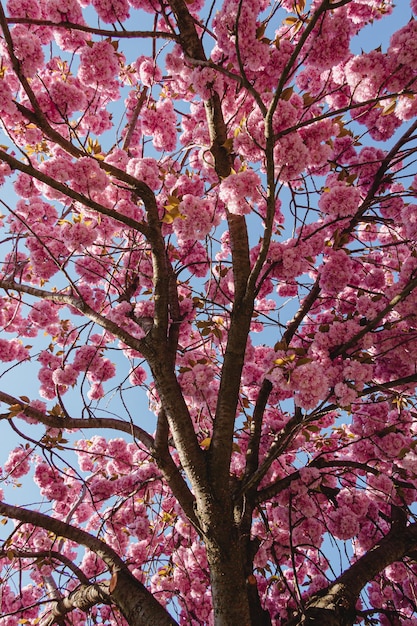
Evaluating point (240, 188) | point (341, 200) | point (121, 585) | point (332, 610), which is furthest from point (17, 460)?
point (341, 200)

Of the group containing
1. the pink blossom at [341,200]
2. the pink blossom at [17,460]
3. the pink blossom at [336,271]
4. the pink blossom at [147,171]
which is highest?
the pink blossom at [147,171]

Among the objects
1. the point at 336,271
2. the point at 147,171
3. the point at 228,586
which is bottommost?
the point at 228,586

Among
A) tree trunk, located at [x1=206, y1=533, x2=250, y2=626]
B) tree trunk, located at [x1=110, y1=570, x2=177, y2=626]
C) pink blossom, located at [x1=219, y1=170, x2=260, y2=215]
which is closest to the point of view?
tree trunk, located at [x1=206, y1=533, x2=250, y2=626]

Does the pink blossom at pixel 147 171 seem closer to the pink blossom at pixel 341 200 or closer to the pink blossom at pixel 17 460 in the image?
the pink blossom at pixel 341 200

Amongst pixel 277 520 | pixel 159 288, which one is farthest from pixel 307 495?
pixel 159 288

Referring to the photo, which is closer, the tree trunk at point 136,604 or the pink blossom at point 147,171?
the tree trunk at point 136,604

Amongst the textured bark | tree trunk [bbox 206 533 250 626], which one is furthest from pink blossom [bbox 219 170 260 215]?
the textured bark

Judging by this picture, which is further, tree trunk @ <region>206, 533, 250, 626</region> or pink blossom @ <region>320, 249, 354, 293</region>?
pink blossom @ <region>320, 249, 354, 293</region>

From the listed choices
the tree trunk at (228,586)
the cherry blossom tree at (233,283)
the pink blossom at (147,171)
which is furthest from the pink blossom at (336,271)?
the tree trunk at (228,586)

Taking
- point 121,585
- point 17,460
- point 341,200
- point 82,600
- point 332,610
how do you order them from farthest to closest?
1. point 17,460
2. point 341,200
3. point 82,600
4. point 121,585
5. point 332,610

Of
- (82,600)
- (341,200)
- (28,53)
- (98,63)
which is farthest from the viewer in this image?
(98,63)

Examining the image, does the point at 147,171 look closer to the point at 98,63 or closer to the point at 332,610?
the point at 98,63

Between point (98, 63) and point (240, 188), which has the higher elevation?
point (98, 63)

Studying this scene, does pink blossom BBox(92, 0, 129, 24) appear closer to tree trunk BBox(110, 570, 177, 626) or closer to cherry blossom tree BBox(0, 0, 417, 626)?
cherry blossom tree BBox(0, 0, 417, 626)
